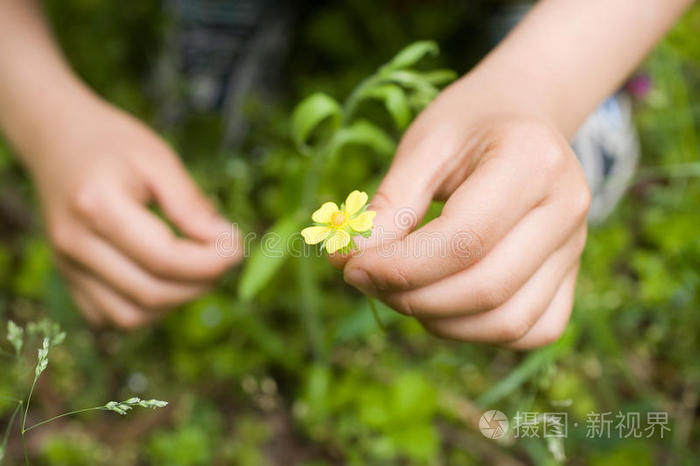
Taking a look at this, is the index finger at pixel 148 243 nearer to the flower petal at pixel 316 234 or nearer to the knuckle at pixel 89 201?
the knuckle at pixel 89 201

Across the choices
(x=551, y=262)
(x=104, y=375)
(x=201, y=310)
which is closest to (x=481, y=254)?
(x=551, y=262)

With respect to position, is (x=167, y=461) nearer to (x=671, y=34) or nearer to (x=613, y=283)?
(x=613, y=283)

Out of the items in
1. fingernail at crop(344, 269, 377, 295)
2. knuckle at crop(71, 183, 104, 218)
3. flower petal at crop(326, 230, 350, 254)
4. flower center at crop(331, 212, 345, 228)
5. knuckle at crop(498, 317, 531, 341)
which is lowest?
knuckle at crop(498, 317, 531, 341)

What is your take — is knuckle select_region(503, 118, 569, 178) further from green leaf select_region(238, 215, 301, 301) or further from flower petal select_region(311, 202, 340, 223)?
green leaf select_region(238, 215, 301, 301)

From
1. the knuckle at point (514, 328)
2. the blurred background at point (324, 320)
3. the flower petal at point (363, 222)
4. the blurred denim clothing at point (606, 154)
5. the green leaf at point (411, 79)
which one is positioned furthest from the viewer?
the blurred denim clothing at point (606, 154)

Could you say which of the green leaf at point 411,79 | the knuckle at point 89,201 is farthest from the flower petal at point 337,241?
the knuckle at point 89,201

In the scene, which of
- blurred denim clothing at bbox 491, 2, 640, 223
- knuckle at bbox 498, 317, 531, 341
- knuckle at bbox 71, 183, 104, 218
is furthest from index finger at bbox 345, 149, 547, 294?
blurred denim clothing at bbox 491, 2, 640, 223
